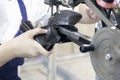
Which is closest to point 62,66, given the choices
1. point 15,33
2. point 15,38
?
point 15,33

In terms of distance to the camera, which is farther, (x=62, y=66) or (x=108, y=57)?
(x=62, y=66)

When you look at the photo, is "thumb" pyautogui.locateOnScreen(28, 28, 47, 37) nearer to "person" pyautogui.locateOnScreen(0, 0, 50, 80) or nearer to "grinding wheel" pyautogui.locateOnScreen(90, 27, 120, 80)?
"person" pyautogui.locateOnScreen(0, 0, 50, 80)

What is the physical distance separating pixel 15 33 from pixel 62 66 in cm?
140

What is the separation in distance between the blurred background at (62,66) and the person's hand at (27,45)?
1.16 metres

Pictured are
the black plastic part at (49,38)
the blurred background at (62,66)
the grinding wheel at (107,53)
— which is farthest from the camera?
the blurred background at (62,66)

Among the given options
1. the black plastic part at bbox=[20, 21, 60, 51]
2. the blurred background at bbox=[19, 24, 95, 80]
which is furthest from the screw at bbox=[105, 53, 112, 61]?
the blurred background at bbox=[19, 24, 95, 80]

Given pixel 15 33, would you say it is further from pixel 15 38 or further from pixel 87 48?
pixel 87 48

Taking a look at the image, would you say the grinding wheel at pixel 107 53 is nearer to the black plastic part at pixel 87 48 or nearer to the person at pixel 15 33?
the black plastic part at pixel 87 48

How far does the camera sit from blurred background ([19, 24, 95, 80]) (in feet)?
6.12

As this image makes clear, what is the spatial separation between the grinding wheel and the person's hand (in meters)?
0.14

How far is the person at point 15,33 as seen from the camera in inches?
22.2

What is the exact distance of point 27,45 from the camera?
0.57 meters

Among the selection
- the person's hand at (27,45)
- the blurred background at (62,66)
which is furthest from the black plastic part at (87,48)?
the blurred background at (62,66)

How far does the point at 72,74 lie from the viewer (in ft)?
6.64
